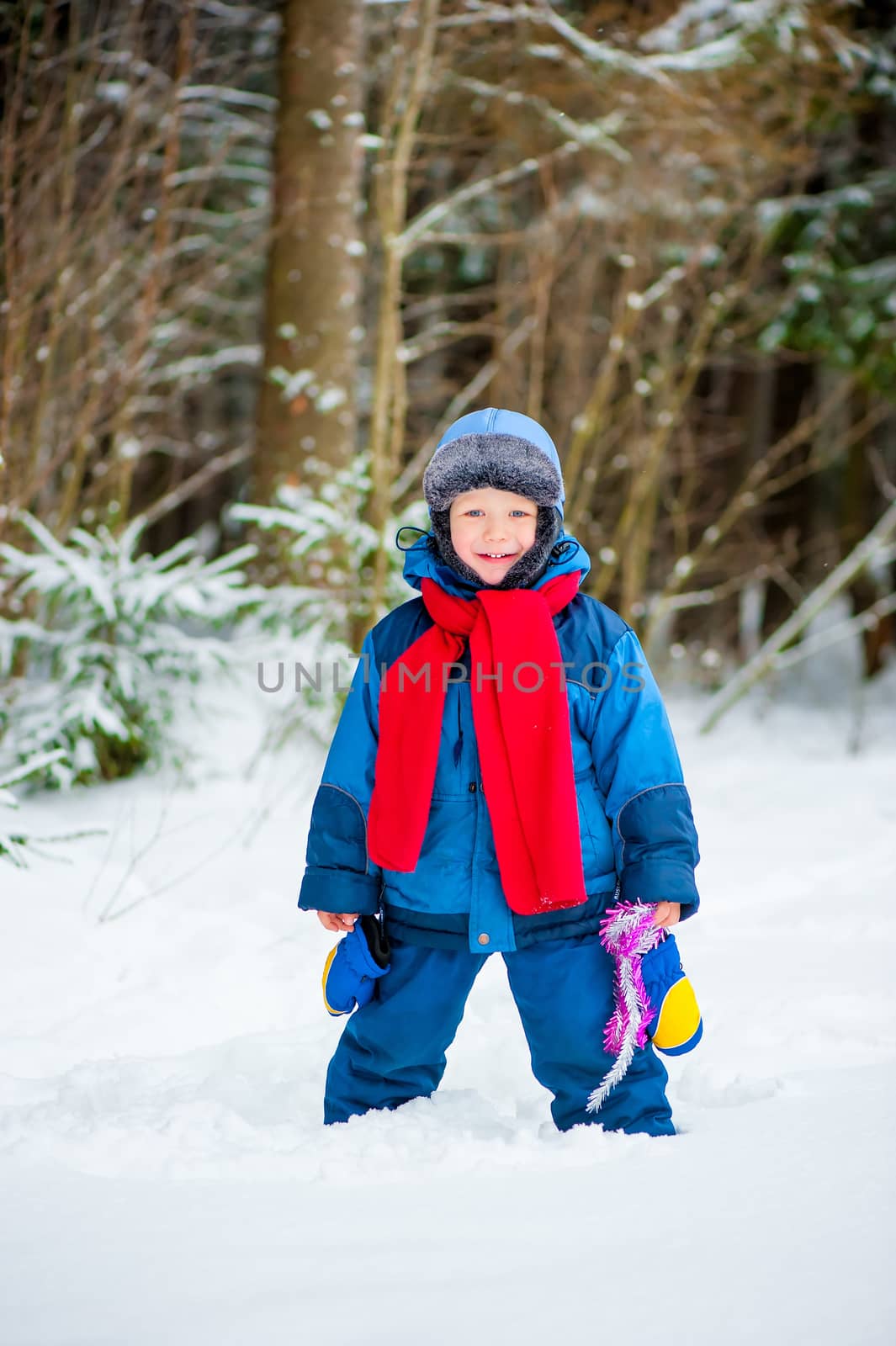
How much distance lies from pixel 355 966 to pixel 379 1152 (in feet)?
1.28

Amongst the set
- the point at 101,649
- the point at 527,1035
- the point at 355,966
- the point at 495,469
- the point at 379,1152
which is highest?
the point at 495,469

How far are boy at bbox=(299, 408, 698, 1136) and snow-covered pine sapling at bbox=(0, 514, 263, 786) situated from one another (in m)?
2.21

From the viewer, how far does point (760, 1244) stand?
1708 mm

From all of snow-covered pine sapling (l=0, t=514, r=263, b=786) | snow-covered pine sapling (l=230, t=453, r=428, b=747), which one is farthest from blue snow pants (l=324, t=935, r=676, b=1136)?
Answer: snow-covered pine sapling (l=230, t=453, r=428, b=747)

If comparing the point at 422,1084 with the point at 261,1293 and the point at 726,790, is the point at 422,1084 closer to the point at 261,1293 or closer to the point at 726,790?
the point at 261,1293

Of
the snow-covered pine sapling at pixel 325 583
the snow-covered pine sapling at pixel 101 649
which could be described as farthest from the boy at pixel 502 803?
the snow-covered pine sapling at pixel 325 583

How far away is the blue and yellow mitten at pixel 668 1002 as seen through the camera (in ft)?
7.28

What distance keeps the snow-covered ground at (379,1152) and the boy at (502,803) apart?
194mm

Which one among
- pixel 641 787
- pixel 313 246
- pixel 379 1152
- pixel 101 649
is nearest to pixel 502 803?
pixel 641 787

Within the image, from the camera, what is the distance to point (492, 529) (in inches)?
93.2

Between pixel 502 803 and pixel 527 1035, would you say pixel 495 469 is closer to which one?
pixel 502 803

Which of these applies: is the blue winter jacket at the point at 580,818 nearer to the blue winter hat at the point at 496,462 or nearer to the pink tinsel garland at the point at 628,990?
the pink tinsel garland at the point at 628,990

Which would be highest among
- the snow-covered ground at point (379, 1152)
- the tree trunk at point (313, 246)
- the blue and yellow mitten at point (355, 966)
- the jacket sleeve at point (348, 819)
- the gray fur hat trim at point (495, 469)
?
the tree trunk at point (313, 246)

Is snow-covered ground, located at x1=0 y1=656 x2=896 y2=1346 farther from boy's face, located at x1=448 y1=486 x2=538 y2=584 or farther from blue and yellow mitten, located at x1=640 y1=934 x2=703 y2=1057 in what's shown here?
boy's face, located at x1=448 y1=486 x2=538 y2=584
